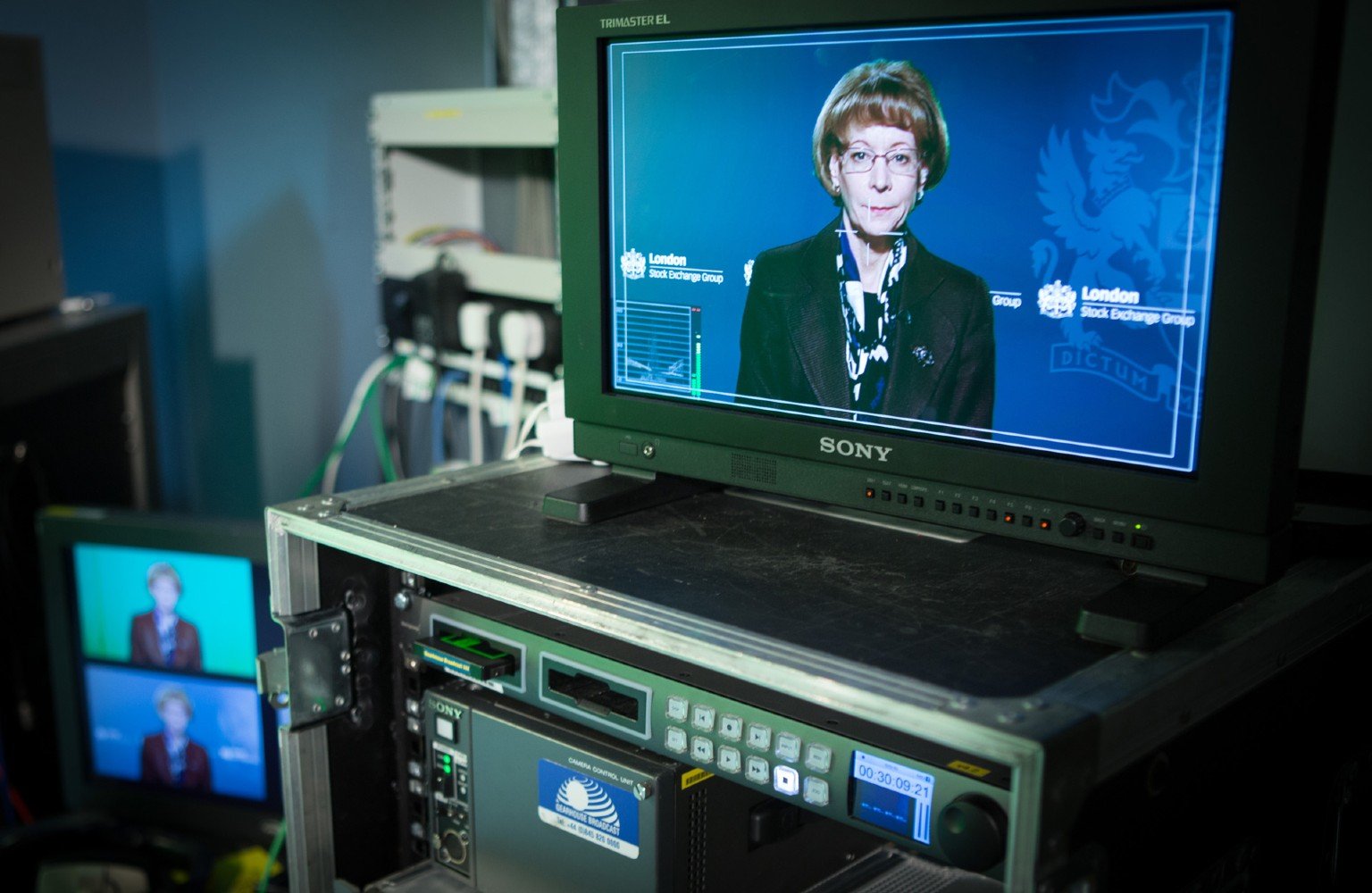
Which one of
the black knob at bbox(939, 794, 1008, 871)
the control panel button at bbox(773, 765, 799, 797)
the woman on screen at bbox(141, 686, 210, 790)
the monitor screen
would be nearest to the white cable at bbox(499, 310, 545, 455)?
the woman on screen at bbox(141, 686, 210, 790)

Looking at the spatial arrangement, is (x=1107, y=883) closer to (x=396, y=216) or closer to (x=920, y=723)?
(x=920, y=723)

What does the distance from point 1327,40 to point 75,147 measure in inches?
92.1

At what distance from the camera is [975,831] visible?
70 cm

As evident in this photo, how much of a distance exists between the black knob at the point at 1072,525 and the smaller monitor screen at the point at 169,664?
1.01 meters

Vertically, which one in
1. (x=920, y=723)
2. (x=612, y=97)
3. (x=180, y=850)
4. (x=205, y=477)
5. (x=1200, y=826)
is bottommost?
(x=180, y=850)

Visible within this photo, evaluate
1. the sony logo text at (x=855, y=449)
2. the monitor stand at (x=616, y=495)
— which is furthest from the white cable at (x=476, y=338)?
the sony logo text at (x=855, y=449)

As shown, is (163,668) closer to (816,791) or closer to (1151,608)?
(816,791)

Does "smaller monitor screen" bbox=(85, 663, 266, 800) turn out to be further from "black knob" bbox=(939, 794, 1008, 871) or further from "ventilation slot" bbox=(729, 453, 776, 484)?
"black knob" bbox=(939, 794, 1008, 871)

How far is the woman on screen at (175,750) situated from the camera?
161cm

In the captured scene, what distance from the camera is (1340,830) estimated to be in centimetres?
98

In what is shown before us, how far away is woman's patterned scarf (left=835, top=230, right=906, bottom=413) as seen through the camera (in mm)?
900

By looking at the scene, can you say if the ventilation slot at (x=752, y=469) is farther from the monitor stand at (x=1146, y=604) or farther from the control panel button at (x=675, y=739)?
the control panel button at (x=675, y=739)

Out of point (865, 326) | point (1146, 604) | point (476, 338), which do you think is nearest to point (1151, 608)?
point (1146, 604)

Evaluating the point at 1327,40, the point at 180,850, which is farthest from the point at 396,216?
the point at 1327,40
